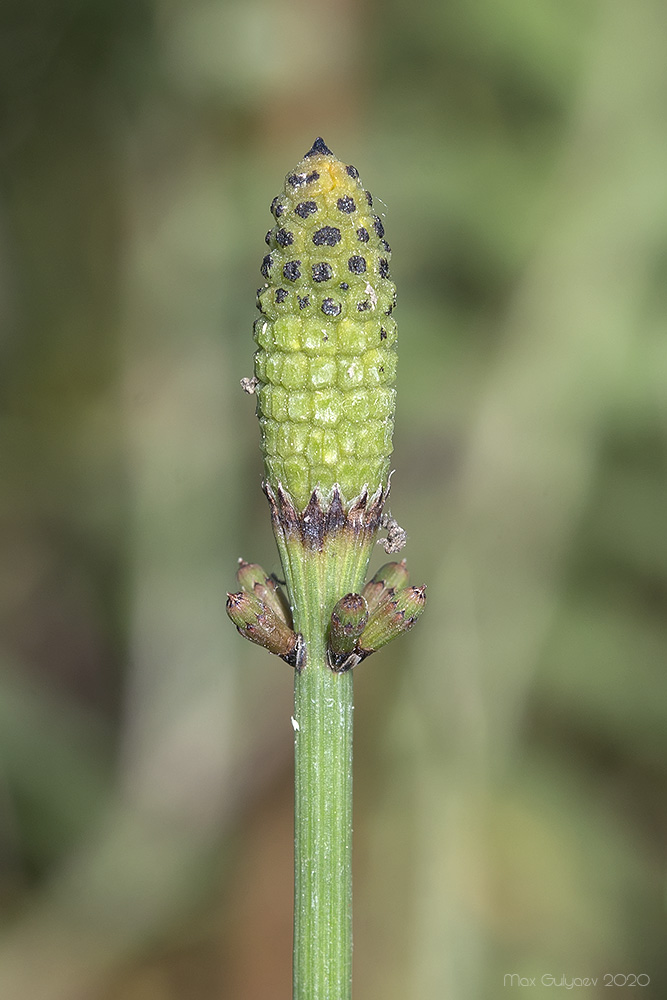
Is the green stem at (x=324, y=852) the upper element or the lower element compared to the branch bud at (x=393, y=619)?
lower

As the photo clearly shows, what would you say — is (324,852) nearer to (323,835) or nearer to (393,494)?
(323,835)

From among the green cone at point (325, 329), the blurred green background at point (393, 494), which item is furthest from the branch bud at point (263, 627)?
the blurred green background at point (393, 494)

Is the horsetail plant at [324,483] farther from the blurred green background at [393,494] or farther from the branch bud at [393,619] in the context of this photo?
the blurred green background at [393,494]

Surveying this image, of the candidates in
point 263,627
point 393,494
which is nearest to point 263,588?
point 263,627

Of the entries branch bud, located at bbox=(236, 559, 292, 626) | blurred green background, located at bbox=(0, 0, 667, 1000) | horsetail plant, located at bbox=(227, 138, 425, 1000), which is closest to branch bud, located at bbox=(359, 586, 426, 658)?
horsetail plant, located at bbox=(227, 138, 425, 1000)

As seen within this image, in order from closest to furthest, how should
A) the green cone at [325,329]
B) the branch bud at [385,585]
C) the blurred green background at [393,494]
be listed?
1. the green cone at [325,329]
2. the branch bud at [385,585]
3. the blurred green background at [393,494]

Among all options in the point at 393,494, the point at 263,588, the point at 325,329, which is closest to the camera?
the point at 325,329

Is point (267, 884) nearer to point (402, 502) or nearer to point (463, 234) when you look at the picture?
point (402, 502)

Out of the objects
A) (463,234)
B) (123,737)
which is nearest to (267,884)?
(123,737)
